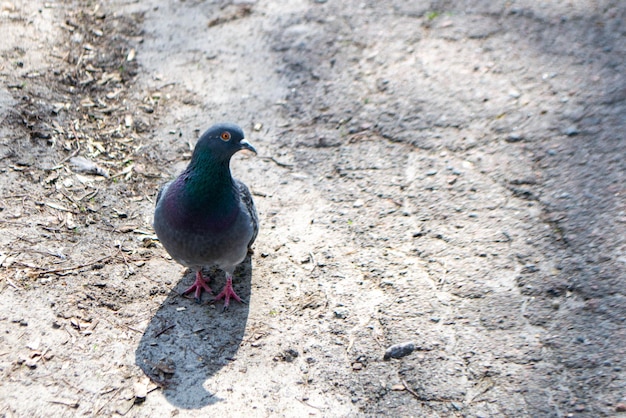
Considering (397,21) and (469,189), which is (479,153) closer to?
(469,189)

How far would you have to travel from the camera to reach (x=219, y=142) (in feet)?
11.3

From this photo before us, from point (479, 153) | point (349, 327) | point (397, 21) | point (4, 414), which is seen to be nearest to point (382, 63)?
point (397, 21)

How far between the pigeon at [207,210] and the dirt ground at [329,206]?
14.7 inches

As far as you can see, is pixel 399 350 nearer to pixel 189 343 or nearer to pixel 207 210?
pixel 189 343

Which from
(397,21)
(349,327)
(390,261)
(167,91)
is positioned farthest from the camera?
(397,21)

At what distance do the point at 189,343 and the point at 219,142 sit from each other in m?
1.02

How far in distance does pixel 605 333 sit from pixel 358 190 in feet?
5.65

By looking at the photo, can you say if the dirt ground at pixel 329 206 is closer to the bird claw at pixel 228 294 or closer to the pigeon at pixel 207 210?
the bird claw at pixel 228 294

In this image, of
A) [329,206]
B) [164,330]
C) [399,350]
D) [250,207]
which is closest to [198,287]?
[164,330]

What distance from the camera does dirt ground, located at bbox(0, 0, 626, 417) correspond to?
3186 mm

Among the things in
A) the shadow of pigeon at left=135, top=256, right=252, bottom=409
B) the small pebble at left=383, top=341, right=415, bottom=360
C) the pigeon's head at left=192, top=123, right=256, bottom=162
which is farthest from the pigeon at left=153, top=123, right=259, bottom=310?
the small pebble at left=383, top=341, right=415, bottom=360

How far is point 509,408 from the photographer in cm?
304

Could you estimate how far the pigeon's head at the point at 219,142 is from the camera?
11.3 ft

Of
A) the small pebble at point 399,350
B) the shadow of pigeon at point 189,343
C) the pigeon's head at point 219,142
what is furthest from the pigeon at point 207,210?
the small pebble at point 399,350
